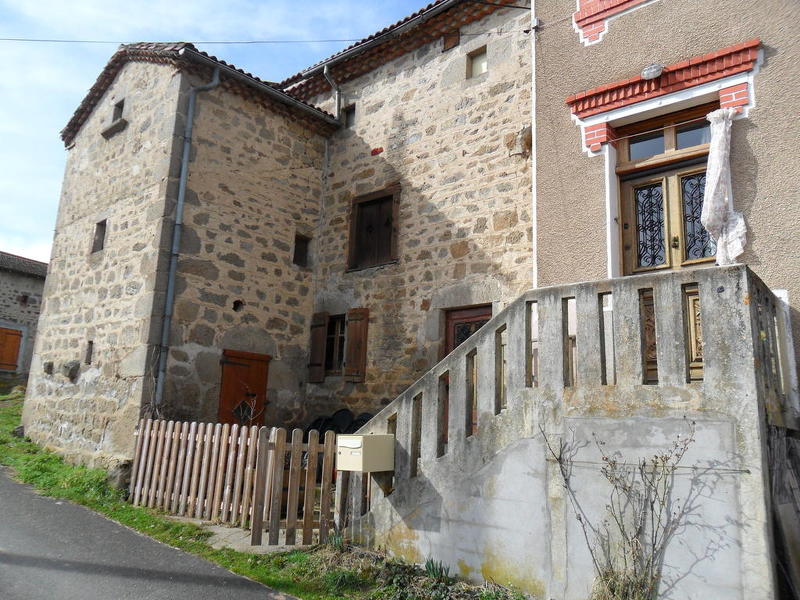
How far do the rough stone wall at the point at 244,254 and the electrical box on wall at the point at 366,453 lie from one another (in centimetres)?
381

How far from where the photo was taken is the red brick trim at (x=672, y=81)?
527 centimetres

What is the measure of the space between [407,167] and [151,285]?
4.16 meters

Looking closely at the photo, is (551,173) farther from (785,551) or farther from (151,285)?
(151,285)

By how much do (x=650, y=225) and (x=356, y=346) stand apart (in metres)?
4.83

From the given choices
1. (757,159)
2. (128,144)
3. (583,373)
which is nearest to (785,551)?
(583,373)

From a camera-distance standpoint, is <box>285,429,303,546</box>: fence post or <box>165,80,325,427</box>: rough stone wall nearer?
<box>285,429,303,546</box>: fence post

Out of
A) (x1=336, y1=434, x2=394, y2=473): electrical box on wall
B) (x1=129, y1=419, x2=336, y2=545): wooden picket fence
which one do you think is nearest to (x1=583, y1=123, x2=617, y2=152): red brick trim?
(x1=336, y1=434, x2=394, y2=473): electrical box on wall

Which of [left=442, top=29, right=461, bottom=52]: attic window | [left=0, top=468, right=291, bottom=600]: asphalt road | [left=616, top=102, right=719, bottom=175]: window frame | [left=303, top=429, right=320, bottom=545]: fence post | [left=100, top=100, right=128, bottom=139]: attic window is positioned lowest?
[left=0, top=468, right=291, bottom=600]: asphalt road

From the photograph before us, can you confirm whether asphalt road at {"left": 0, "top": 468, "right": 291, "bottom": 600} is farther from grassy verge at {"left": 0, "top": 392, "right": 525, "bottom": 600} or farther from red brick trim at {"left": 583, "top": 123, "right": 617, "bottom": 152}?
red brick trim at {"left": 583, "top": 123, "right": 617, "bottom": 152}

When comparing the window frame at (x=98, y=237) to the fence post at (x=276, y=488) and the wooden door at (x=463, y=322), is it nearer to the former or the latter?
the wooden door at (x=463, y=322)

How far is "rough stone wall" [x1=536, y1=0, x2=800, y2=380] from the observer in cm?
493

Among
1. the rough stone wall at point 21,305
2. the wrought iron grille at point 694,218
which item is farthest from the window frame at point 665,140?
the rough stone wall at point 21,305

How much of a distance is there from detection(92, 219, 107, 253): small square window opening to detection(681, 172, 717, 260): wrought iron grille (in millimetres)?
8558

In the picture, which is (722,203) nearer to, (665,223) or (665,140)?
(665,223)
